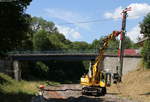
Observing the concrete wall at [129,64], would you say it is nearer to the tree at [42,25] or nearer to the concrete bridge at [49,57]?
the concrete bridge at [49,57]

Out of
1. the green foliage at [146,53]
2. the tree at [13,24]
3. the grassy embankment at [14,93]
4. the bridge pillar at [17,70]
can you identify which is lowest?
the bridge pillar at [17,70]

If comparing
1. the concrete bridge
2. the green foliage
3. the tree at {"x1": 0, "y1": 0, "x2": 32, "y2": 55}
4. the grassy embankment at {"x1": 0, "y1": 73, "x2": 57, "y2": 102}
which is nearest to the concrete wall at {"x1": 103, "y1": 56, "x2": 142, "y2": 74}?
the concrete bridge

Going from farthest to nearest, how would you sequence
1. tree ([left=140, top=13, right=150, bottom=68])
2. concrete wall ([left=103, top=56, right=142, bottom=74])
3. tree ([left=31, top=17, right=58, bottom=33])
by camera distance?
tree ([left=31, top=17, right=58, bottom=33]), concrete wall ([left=103, top=56, right=142, bottom=74]), tree ([left=140, top=13, right=150, bottom=68])

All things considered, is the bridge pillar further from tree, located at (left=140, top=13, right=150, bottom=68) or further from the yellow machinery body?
the yellow machinery body

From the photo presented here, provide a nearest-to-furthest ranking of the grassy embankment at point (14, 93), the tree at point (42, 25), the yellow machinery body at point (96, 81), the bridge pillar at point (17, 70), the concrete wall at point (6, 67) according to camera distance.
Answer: the grassy embankment at point (14, 93) < the yellow machinery body at point (96, 81) < the concrete wall at point (6, 67) < the bridge pillar at point (17, 70) < the tree at point (42, 25)

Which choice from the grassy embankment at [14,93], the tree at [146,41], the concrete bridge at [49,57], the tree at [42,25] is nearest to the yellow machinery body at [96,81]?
the grassy embankment at [14,93]

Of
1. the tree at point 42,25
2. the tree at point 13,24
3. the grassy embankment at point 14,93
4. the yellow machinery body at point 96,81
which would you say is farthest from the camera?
the tree at point 42,25

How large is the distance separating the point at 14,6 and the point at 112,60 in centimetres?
4680

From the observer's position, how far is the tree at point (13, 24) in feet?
107

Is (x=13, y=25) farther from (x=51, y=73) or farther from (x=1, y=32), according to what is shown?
(x=51, y=73)

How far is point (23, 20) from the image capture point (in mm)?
35406

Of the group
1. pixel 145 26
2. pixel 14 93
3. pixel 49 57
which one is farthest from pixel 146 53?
pixel 49 57

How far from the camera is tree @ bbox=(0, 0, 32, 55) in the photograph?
32.8 meters

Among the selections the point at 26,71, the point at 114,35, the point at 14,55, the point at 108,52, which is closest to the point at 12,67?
the point at 14,55
